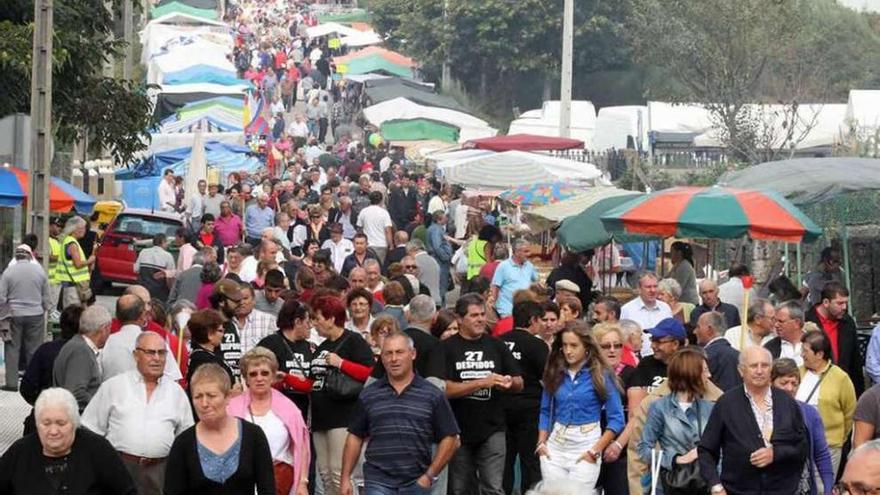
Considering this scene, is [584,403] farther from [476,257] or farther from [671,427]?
[476,257]

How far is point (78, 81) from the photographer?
2328 cm

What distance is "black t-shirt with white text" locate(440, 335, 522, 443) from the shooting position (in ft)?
39.8

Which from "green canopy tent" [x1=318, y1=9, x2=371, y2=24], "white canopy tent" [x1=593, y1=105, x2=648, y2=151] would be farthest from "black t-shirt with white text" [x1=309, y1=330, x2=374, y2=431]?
"green canopy tent" [x1=318, y1=9, x2=371, y2=24]

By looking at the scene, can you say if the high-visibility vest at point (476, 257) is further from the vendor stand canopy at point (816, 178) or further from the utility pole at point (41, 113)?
the utility pole at point (41, 113)

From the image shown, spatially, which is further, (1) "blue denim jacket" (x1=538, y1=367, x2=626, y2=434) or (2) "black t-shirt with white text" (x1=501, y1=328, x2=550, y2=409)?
(2) "black t-shirt with white text" (x1=501, y1=328, x2=550, y2=409)

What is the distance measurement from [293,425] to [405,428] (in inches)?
28.7

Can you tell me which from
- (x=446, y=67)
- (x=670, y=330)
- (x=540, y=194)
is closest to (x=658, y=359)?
(x=670, y=330)

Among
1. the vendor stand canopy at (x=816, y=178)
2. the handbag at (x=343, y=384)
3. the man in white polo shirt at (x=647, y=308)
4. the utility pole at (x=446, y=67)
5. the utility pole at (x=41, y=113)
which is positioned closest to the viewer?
the handbag at (x=343, y=384)

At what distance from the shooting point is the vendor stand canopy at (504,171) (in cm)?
2920

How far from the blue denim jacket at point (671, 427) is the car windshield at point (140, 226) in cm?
2040

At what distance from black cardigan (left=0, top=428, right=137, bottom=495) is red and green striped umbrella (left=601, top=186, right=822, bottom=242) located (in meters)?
8.25

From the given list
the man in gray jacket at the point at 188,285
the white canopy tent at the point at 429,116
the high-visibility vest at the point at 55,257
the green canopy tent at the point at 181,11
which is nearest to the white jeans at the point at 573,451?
the man in gray jacket at the point at 188,285

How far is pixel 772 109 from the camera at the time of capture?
168 feet

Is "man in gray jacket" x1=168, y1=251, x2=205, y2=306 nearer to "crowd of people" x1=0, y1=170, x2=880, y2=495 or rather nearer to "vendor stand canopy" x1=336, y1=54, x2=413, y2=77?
"crowd of people" x1=0, y1=170, x2=880, y2=495
